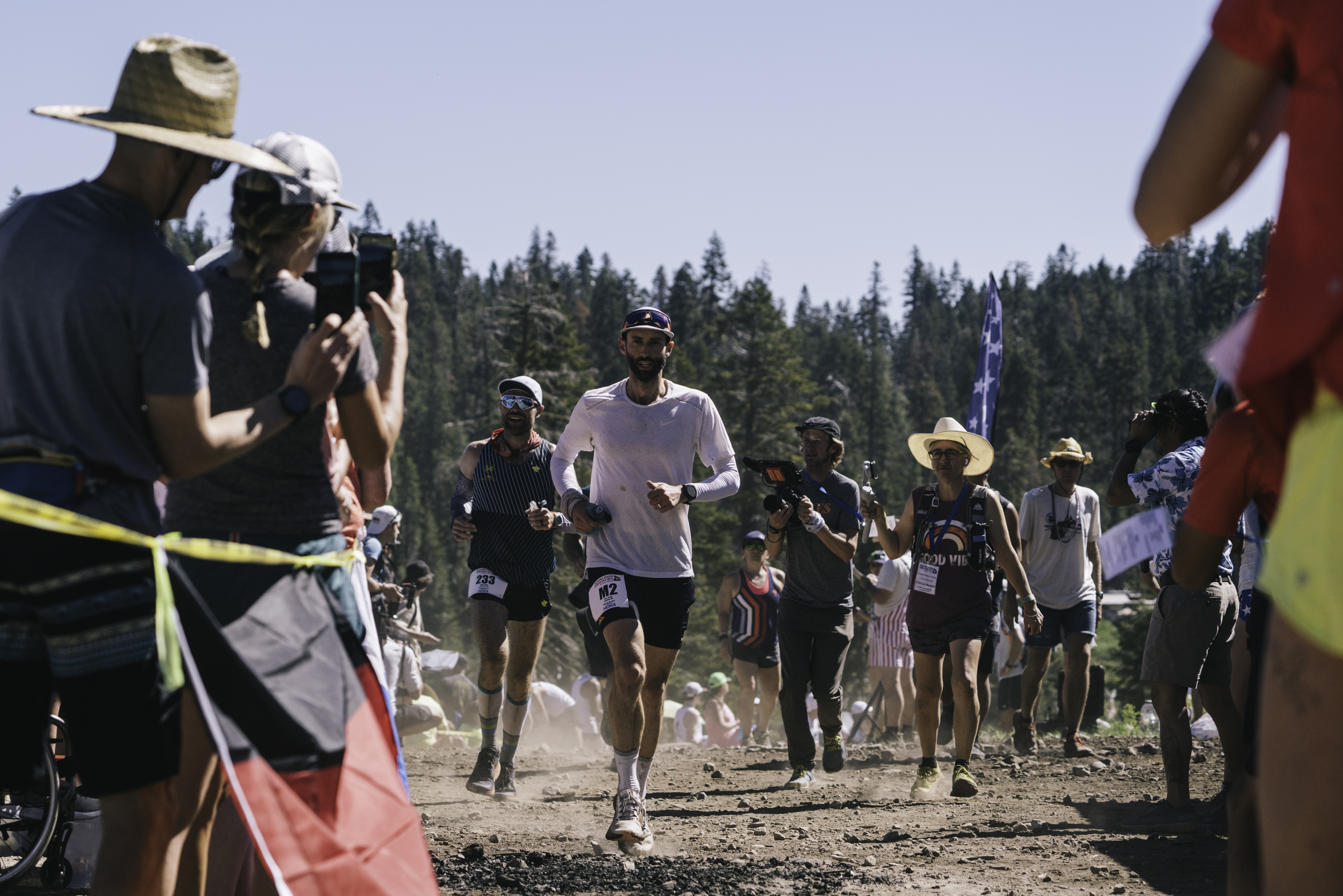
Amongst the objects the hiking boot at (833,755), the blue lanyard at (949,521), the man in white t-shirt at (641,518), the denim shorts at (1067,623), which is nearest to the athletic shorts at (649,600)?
the man in white t-shirt at (641,518)

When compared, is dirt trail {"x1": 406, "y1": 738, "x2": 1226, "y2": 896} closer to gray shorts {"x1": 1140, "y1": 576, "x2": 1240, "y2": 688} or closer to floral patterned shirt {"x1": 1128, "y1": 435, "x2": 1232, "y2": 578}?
gray shorts {"x1": 1140, "y1": 576, "x2": 1240, "y2": 688}

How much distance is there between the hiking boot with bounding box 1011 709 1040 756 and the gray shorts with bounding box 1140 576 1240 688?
421 cm

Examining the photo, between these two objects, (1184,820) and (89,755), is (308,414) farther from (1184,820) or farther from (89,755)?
(1184,820)

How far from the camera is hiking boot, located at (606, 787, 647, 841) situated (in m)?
6.11

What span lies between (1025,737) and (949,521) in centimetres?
368

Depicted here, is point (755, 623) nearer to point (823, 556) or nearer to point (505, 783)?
point (823, 556)

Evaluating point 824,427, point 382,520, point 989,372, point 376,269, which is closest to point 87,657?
point 376,269

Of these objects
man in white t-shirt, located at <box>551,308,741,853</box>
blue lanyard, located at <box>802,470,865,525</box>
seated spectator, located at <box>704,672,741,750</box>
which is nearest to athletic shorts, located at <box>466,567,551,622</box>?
man in white t-shirt, located at <box>551,308,741,853</box>

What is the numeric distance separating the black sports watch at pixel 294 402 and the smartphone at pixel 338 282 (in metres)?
0.22

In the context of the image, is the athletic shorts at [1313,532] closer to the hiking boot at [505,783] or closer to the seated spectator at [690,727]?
the hiking boot at [505,783]

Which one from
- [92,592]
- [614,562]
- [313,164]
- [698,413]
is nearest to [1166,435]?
[698,413]

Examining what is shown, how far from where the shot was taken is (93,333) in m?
2.54

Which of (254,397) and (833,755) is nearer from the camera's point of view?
(254,397)

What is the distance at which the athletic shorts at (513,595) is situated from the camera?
8.01 m
